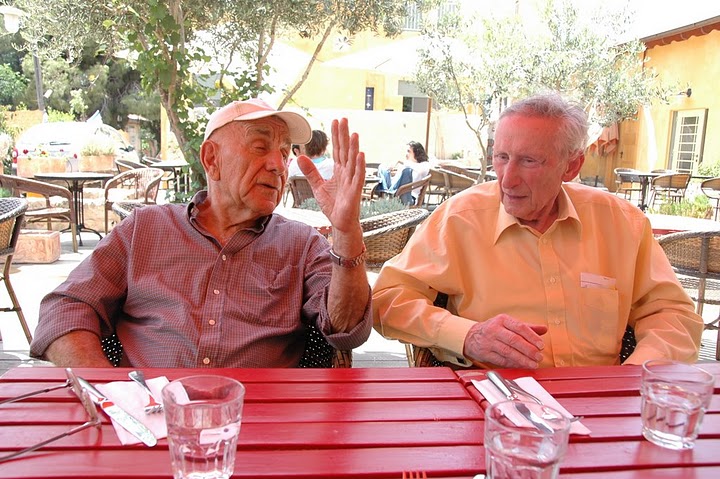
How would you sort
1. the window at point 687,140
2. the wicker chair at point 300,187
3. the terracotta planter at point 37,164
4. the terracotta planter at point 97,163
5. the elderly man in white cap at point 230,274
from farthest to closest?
the window at point 687,140 < the terracotta planter at point 97,163 < the terracotta planter at point 37,164 < the wicker chair at point 300,187 < the elderly man in white cap at point 230,274

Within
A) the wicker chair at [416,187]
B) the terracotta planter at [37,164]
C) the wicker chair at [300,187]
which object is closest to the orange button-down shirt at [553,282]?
the wicker chair at [300,187]

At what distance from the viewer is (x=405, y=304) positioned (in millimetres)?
1988

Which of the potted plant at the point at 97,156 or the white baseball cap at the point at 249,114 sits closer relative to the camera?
the white baseball cap at the point at 249,114

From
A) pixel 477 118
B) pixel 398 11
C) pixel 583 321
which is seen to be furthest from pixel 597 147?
pixel 583 321

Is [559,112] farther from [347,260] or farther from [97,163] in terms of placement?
[97,163]

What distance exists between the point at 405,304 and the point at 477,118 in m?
18.1

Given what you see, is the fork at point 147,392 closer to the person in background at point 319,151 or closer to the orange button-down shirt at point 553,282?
the orange button-down shirt at point 553,282

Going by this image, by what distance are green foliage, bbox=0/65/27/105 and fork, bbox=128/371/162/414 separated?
26205 millimetres

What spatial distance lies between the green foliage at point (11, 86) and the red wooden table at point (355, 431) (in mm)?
26329

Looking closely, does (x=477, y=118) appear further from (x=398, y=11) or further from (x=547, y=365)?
(x=547, y=365)

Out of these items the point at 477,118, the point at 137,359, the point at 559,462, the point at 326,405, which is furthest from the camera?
the point at 477,118

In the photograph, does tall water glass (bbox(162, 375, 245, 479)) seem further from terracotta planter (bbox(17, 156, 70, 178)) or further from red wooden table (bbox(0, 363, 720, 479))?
terracotta planter (bbox(17, 156, 70, 178))

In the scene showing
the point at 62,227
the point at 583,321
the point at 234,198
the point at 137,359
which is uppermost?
the point at 234,198

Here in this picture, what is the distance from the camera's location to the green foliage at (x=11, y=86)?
2380 cm
